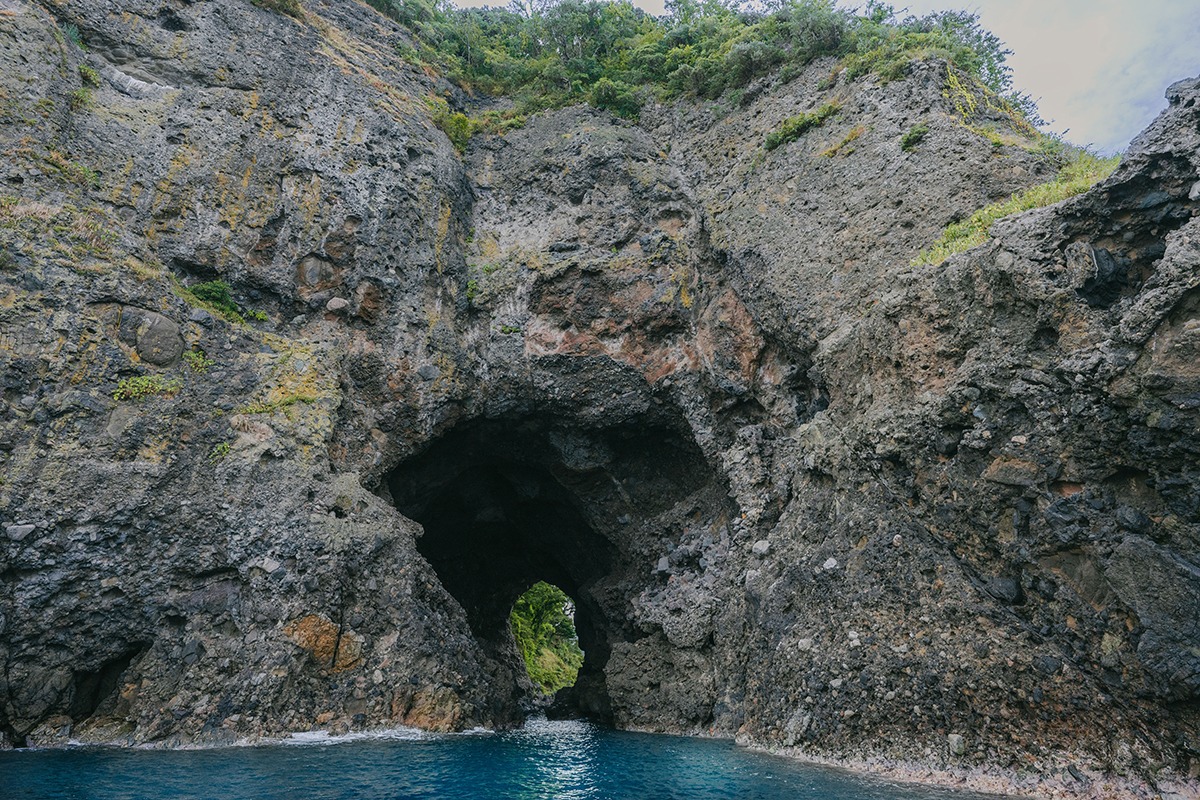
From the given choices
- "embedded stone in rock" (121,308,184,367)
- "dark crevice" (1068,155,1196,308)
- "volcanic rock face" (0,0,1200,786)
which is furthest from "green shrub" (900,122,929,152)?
"embedded stone in rock" (121,308,184,367)

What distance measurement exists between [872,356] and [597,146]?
12.7 metres

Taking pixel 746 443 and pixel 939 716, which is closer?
pixel 939 716

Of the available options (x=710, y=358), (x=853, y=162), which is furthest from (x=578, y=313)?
(x=853, y=162)

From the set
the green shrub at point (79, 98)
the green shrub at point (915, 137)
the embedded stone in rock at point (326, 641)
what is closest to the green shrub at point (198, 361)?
the embedded stone in rock at point (326, 641)

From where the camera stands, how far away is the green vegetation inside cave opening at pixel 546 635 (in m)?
34.3

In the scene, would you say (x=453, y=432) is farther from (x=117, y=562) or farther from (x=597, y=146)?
(x=597, y=146)

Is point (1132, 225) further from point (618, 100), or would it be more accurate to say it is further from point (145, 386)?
point (618, 100)

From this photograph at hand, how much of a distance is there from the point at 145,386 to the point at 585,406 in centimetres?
1009

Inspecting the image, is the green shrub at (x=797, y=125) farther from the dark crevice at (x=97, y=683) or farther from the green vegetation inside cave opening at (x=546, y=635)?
the green vegetation inside cave opening at (x=546, y=635)

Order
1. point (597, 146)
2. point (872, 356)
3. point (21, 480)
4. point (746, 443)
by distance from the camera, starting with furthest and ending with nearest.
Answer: point (597, 146) < point (746, 443) < point (872, 356) < point (21, 480)

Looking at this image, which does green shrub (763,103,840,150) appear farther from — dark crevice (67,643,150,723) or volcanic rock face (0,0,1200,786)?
dark crevice (67,643,150,723)

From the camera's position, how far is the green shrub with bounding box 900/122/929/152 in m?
15.2

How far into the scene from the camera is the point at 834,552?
11.6m

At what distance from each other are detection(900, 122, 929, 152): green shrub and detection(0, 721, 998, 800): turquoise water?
512 inches
